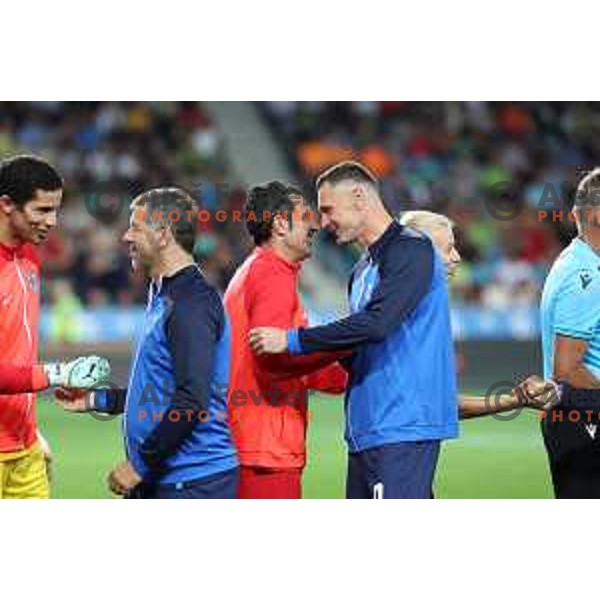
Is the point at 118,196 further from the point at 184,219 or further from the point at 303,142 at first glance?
the point at 184,219

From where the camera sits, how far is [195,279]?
238 inches

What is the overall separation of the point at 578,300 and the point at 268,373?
1.35 meters

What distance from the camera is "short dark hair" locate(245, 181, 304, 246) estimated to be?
21.5 ft

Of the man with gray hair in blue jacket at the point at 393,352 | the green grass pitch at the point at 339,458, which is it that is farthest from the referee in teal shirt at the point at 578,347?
the green grass pitch at the point at 339,458

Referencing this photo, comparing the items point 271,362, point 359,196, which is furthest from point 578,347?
point 271,362

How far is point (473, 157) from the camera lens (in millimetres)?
23422

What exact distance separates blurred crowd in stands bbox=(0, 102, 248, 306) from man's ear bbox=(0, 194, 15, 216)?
12.2m

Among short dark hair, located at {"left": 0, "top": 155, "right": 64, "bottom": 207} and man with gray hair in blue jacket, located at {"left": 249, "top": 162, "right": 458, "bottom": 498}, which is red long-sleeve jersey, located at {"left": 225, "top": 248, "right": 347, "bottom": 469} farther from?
short dark hair, located at {"left": 0, "top": 155, "right": 64, "bottom": 207}

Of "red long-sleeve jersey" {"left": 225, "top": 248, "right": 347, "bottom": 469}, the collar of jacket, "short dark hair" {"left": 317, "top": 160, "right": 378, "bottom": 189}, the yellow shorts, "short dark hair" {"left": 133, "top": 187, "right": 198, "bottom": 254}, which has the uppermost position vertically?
"short dark hair" {"left": 317, "top": 160, "right": 378, "bottom": 189}

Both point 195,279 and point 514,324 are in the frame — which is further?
point 514,324

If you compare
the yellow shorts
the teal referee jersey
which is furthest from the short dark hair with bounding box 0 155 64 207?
the teal referee jersey

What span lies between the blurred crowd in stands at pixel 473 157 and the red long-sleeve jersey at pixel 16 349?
13178 millimetres

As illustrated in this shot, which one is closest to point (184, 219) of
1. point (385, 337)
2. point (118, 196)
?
point (385, 337)

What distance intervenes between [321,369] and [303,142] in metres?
18.0
